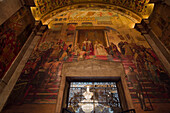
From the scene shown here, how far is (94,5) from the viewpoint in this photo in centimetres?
859

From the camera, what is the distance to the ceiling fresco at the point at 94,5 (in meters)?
7.00

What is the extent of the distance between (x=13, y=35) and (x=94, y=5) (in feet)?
20.1

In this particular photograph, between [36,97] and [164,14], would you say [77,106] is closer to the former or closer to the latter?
[36,97]

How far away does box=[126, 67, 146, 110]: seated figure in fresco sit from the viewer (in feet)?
11.4

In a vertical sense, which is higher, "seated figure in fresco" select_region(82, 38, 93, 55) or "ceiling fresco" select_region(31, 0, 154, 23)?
"ceiling fresco" select_region(31, 0, 154, 23)

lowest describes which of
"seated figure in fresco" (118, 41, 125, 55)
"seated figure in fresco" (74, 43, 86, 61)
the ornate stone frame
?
the ornate stone frame

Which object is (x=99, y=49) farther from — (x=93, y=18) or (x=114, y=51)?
(x=93, y=18)

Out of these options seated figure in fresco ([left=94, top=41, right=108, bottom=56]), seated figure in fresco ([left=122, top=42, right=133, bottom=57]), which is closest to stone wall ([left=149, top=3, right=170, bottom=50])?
seated figure in fresco ([left=122, top=42, right=133, bottom=57])

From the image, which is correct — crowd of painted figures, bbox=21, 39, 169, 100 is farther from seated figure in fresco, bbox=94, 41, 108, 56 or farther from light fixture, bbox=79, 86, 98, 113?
light fixture, bbox=79, 86, 98, 113

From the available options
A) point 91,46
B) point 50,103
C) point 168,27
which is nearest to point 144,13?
point 168,27

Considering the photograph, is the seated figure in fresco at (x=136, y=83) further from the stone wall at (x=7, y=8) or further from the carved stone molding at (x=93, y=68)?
the stone wall at (x=7, y=8)

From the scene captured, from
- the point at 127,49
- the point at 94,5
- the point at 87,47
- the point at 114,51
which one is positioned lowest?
the point at 114,51

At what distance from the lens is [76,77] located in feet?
13.7

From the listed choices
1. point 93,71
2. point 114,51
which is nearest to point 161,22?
point 114,51
